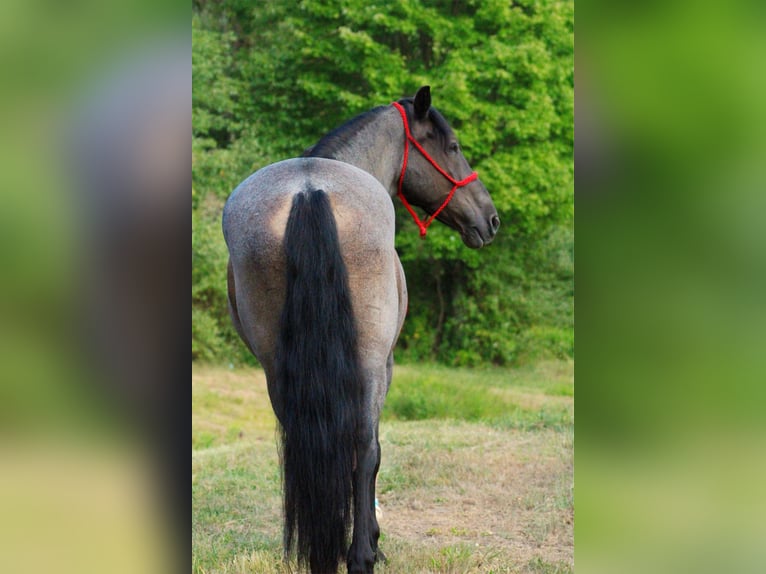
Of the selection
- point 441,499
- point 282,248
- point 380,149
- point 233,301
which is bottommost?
point 441,499

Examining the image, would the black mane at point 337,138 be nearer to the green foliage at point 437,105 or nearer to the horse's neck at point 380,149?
the horse's neck at point 380,149

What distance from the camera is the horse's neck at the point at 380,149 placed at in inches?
154

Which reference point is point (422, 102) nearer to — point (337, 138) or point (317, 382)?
point (337, 138)

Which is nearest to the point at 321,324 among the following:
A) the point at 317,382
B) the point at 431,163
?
the point at 317,382

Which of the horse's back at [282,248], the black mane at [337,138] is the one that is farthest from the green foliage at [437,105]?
the horse's back at [282,248]

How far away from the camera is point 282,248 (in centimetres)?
293

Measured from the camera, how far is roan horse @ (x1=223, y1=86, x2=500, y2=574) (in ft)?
9.36

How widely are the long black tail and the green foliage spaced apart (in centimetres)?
826

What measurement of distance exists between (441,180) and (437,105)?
7.11 meters

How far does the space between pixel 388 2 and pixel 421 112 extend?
7.84 meters
